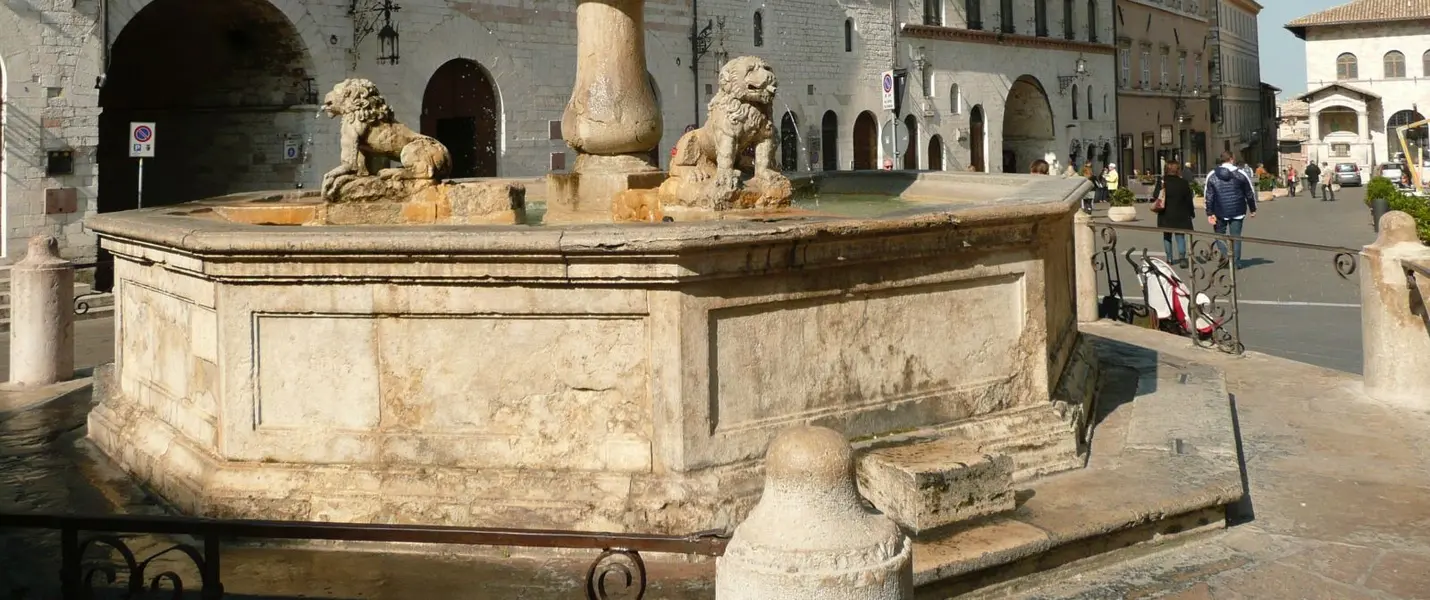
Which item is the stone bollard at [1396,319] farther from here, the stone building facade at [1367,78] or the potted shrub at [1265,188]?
the stone building facade at [1367,78]

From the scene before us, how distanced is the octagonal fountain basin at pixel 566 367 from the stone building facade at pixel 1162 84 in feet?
156

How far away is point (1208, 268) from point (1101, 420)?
12477mm

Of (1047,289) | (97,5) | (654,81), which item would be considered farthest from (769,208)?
(654,81)

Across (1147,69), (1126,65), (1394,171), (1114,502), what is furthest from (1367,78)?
(1114,502)

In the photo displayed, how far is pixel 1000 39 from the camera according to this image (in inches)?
1689

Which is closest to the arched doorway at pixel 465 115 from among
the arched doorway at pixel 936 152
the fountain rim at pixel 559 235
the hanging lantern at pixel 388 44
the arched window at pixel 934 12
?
the hanging lantern at pixel 388 44

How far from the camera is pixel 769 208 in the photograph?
269 inches

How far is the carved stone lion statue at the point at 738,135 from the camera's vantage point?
6797 mm

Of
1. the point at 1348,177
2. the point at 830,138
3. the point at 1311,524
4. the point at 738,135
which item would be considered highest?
the point at 1348,177

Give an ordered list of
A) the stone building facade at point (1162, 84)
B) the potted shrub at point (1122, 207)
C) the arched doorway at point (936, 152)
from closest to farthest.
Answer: the potted shrub at point (1122, 207) → the arched doorway at point (936, 152) → the stone building facade at point (1162, 84)

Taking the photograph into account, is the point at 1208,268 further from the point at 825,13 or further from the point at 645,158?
→ the point at 825,13

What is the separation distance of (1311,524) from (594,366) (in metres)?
2.92

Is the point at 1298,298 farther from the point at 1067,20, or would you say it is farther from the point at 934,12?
the point at 1067,20

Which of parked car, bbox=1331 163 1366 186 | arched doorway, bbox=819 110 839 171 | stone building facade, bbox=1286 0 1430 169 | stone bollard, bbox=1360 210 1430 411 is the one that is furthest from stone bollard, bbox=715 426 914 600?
stone building facade, bbox=1286 0 1430 169
